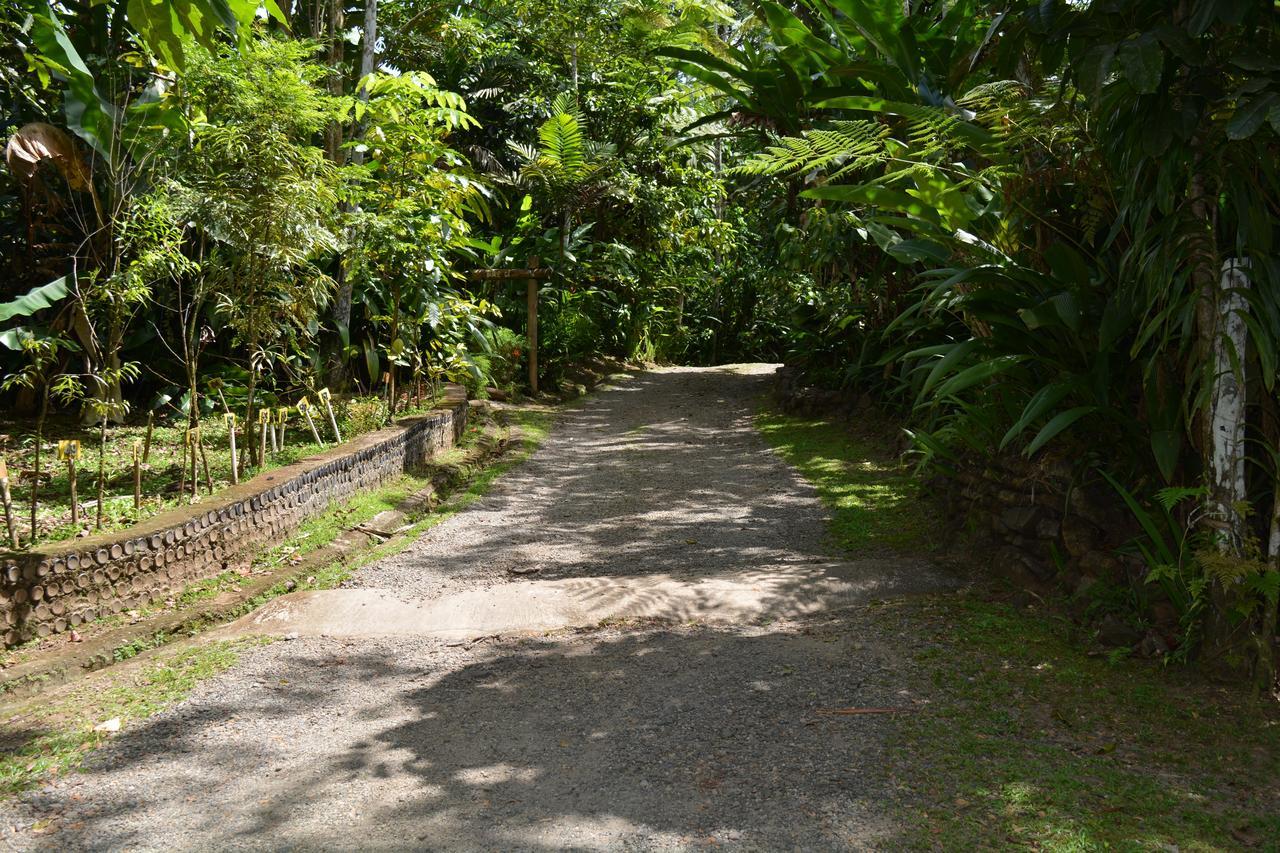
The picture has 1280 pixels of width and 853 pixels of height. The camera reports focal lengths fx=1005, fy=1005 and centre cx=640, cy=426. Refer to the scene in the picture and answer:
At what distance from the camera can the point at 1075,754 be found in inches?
141

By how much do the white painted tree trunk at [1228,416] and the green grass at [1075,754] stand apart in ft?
2.24

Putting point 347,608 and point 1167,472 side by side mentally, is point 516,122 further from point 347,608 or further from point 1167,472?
point 1167,472

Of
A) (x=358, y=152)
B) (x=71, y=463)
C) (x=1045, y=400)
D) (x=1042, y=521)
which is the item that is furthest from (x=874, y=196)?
(x=358, y=152)

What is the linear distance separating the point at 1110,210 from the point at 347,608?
461cm

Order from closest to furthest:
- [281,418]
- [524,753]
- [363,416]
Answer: [524,753]
[281,418]
[363,416]

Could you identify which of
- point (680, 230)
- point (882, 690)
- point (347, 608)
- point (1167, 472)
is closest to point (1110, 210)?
point (1167, 472)

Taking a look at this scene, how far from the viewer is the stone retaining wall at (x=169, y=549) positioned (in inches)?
194

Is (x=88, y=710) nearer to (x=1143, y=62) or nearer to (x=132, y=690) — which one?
(x=132, y=690)

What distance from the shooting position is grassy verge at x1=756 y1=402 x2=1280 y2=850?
3.07 meters

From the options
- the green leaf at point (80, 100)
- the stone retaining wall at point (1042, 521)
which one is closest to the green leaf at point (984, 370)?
the stone retaining wall at point (1042, 521)

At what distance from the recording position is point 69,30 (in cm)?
870

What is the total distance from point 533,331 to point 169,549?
8.91 metres

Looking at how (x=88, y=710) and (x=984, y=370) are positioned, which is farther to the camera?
(x=984, y=370)

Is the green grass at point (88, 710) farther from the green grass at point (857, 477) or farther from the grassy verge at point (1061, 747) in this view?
the green grass at point (857, 477)
